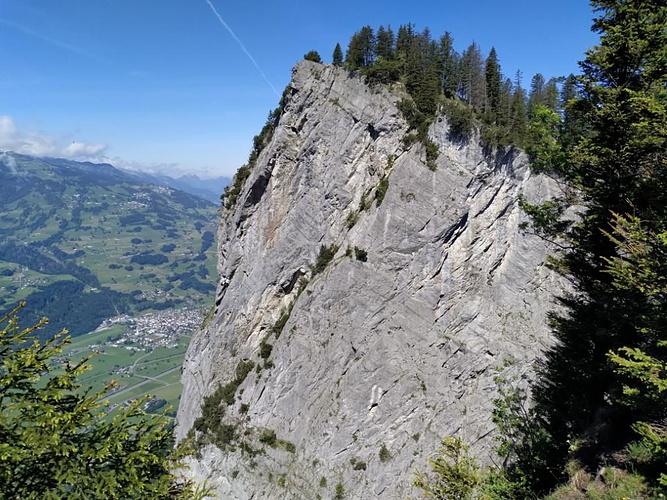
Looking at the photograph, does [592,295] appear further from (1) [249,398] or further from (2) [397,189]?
(1) [249,398]

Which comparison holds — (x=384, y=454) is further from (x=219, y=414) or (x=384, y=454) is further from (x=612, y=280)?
(x=612, y=280)

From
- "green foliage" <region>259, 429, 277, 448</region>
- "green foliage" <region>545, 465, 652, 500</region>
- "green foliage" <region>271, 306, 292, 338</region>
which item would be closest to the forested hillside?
"green foliage" <region>545, 465, 652, 500</region>

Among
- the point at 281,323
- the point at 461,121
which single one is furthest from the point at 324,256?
the point at 461,121

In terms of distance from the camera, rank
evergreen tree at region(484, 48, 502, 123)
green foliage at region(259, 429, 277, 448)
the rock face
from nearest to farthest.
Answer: the rock face → green foliage at region(259, 429, 277, 448) → evergreen tree at region(484, 48, 502, 123)

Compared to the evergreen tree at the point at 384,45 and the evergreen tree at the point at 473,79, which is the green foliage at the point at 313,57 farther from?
the evergreen tree at the point at 473,79

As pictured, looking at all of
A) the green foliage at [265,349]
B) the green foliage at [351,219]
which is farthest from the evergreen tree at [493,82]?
the green foliage at [265,349]

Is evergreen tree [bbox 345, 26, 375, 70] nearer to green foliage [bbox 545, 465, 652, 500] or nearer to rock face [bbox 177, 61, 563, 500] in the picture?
rock face [bbox 177, 61, 563, 500]
